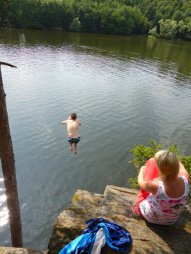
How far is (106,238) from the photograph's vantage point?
566 centimetres

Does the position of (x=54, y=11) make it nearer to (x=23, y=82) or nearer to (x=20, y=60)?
(x=20, y=60)

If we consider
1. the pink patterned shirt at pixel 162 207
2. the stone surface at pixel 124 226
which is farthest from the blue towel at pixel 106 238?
the pink patterned shirt at pixel 162 207

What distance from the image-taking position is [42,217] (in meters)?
15.5

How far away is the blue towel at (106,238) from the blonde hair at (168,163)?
1.58m

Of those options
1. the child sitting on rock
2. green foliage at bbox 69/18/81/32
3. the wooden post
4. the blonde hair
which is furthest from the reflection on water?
green foliage at bbox 69/18/81/32

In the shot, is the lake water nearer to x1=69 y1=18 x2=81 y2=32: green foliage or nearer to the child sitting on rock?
the child sitting on rock

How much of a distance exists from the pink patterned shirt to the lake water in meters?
8.90

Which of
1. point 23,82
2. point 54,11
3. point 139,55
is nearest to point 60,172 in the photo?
point 23,82

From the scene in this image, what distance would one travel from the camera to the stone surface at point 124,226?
6.27 metres

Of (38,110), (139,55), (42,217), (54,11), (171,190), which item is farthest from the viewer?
(54,11)

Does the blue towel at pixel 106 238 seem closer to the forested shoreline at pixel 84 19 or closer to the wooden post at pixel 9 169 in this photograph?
the wooden post at pixel 9 169

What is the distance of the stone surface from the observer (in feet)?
20.6

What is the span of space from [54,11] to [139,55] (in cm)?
5338

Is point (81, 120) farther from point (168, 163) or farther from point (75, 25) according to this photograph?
point (75, 25)
